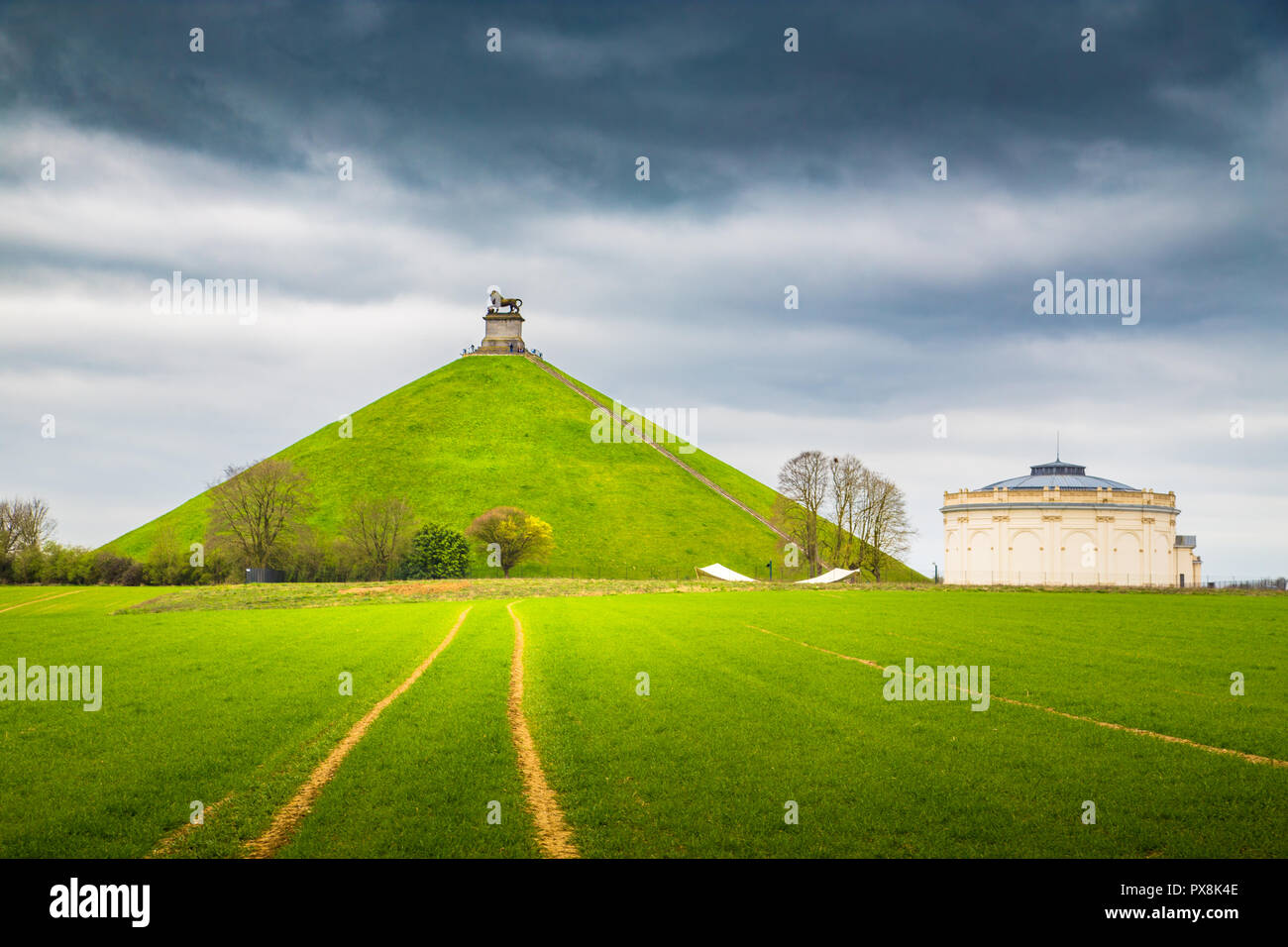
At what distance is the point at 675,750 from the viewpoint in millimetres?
14266

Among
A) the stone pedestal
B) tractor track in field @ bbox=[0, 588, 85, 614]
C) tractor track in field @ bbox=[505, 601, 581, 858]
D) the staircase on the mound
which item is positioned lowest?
tractor track in field @ bbox=[0, 588, 85, 614]

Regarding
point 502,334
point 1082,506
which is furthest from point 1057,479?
point 502,334

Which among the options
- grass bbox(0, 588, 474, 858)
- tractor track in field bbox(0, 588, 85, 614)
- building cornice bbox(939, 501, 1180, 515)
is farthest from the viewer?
building cornice bbox(939, 501, 1180, 515)

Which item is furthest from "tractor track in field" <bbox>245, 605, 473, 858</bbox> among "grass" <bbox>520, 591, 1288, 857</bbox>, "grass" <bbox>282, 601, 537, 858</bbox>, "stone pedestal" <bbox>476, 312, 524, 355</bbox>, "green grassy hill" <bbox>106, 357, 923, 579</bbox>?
"stone pedestal" <bbox>476, 312, 524, 355</bbox>

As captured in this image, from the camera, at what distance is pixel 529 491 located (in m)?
128

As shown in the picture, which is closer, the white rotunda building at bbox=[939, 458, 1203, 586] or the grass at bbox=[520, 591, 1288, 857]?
the grass at bbox=[520, 591, 1288, 857]

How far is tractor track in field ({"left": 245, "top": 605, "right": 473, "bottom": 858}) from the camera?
9828mm

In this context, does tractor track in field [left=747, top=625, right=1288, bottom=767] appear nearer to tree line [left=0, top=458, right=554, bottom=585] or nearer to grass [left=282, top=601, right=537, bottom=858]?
grass [left=282, top=601, right=537, bottom=858]

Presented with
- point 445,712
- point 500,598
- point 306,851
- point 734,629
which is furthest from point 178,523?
point 306,851

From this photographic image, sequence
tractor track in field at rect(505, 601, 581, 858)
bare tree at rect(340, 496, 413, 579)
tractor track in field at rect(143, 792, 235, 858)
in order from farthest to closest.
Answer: bare tree at rect(340, 496, 413, 579) → tractor track in field at rect(505, 601, 581, 858) → tractor track in field at rect(143, 792, 235, 858)

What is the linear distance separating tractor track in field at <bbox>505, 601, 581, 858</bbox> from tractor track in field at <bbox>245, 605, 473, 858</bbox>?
290 centimetres

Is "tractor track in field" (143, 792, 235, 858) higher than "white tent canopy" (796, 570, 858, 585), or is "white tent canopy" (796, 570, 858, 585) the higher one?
"tractor track in field" (143, 792, 235, 858)

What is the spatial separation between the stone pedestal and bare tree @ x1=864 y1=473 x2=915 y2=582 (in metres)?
104
